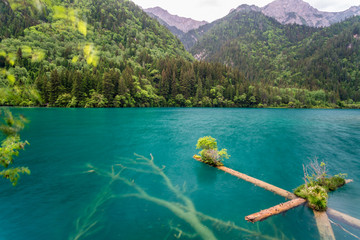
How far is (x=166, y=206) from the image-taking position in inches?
438

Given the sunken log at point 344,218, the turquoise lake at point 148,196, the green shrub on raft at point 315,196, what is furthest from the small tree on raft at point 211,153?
the sunken log at point 344,218

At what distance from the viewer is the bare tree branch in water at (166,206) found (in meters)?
8.90

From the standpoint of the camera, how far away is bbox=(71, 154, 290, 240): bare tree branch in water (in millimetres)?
8898

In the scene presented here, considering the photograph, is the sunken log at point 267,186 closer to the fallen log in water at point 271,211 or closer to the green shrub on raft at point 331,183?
the fallen log in water at point 271,211

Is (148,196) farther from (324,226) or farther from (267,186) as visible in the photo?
(324,226)

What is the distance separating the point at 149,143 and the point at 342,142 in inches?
1210

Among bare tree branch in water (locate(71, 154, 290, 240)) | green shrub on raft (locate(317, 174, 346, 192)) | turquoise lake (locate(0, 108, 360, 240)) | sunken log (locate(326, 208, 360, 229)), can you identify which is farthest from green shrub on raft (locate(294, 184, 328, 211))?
bare tree branch in water (locate(71, 154, 290, 240))

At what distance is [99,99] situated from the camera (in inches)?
3706

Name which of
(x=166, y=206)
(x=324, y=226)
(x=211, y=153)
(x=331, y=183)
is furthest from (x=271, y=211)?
(x=211, y=153)

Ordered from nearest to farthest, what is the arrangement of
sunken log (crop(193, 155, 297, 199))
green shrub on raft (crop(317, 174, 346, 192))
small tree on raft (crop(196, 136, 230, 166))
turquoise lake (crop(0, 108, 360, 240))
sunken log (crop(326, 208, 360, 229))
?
turquoise lake (crop(0, 108, 360, 240)) < sunken log (crop(326, 208, 360, 229)) < sunken log (crop(193, 155, 297, 199)) < green shrub on raft (crop(317, 174, 346, 192)) < small tree on raft (crop(196, 136, 230, 166))

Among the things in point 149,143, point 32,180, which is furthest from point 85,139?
point 32,180

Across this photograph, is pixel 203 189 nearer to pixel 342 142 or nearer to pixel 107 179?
pixel 107 179

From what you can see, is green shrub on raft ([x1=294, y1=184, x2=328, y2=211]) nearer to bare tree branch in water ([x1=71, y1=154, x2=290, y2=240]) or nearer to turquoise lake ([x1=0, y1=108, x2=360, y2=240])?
turquoise lake ([x1=0, y1=108, x2=360, y2=240])

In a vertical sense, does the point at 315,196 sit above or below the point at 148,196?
above
